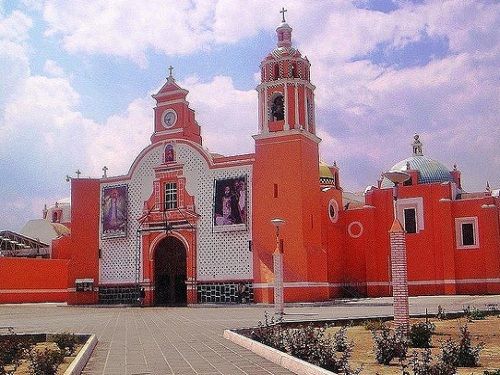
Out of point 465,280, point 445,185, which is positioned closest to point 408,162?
point 445,185

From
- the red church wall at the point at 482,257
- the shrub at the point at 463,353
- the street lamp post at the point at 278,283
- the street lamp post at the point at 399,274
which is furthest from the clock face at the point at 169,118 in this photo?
the shrub at the point at 463,353

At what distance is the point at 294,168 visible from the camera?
30.0 meters

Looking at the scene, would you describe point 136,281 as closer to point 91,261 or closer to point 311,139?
point 91,261

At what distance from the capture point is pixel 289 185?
98.5 ft

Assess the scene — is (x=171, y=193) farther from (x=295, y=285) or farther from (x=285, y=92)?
(x=295, y=285)

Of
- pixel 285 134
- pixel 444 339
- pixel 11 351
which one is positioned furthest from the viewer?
pixel 285 134

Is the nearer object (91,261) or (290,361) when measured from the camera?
(290,361)

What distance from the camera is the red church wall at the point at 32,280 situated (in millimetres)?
37375

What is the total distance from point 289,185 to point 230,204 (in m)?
3.16

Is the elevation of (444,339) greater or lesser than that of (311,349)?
lesser

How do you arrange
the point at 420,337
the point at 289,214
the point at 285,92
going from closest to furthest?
the point at 420,337, the point at 289,214, the point at 285,92

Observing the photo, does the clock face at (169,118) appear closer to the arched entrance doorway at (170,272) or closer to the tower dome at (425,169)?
the arched entrance doorway at (170,272)

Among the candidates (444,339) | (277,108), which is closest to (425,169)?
(277,108)

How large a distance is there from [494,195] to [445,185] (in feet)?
8.16
